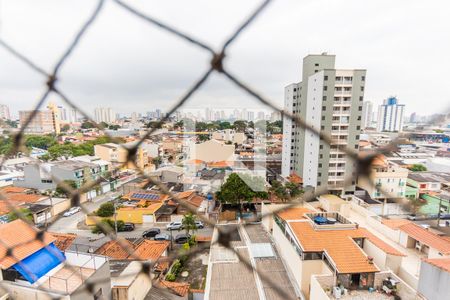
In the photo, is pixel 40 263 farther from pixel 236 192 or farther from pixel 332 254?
pixel 236 192

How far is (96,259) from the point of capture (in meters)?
3.08

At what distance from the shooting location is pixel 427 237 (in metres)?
4.36

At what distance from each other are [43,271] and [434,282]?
3.84 meters

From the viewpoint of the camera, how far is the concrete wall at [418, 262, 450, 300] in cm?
216

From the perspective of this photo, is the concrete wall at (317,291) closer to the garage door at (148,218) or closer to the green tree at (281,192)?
the green tree at (281,192)

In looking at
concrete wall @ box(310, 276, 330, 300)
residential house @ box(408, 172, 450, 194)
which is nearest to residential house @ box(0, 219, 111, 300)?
concrete wall @ box(310, 276, 330, 300)

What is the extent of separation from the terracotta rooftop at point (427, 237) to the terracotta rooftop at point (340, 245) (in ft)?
2.46

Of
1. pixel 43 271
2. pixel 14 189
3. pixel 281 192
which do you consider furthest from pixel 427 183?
pixel 14 189

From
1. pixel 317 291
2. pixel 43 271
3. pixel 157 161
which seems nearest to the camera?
pixel 43 271

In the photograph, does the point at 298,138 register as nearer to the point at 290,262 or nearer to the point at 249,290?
the point at 290,262

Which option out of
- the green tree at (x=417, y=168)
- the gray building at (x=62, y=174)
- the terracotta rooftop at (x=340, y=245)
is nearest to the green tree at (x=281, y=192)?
the terracotta rooftop at (x=340, y=245)

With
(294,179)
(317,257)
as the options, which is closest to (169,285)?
(317,257)

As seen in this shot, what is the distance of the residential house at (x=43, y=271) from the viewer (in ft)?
8.38

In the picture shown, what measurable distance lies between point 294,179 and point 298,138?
1582mm
